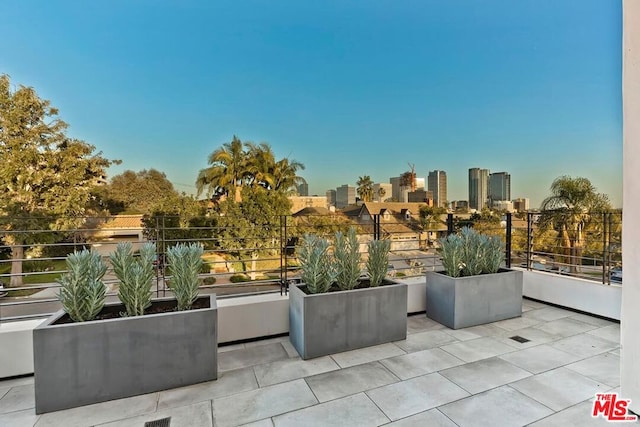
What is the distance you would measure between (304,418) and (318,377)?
483mm

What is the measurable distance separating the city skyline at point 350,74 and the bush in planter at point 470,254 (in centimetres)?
395

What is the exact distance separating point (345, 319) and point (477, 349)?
1222mm

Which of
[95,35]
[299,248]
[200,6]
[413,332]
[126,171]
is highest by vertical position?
[200,6]

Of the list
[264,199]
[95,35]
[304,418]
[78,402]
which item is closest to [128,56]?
[95,35]

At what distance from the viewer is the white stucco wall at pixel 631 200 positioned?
1.83 metres

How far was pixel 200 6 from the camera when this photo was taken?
8383 mm

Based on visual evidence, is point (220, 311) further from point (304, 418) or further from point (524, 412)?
point (524, 412)

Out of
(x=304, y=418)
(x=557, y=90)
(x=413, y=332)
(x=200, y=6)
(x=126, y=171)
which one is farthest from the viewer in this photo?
(x=126, y=171)

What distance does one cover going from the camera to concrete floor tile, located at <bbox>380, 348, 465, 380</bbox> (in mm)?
2395

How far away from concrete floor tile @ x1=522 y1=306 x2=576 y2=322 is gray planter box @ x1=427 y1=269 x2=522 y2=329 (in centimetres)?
20

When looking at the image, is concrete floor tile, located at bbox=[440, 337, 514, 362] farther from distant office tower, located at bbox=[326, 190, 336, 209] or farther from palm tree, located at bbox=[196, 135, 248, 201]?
distant office tower, located at bbox=[326, 190, 336, 209]

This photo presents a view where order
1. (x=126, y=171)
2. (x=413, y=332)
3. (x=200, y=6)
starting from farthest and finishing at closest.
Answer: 1. (x=126, y=171)
2. (x=200, y=6)
3. (x=413, y=332)

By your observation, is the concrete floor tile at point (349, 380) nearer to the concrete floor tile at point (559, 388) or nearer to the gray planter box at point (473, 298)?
the concrete floor tile at point (559, 388)

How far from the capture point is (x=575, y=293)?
3.78m
